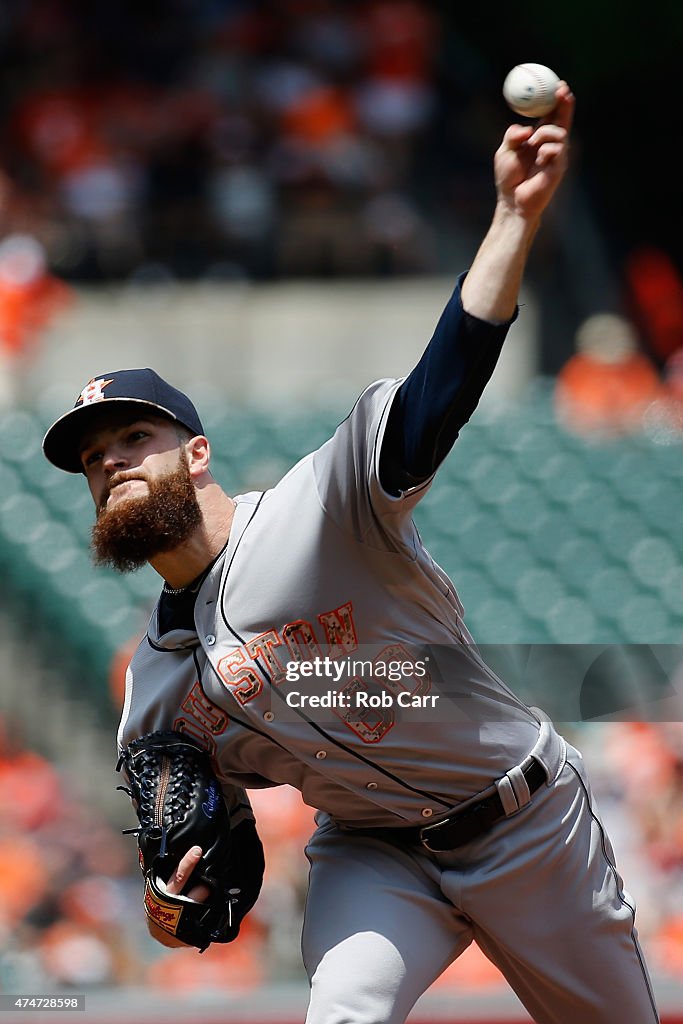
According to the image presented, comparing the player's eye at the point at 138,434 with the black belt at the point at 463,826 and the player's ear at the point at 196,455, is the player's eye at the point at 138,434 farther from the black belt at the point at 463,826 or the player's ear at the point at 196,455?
the black belt at the point at 463,826

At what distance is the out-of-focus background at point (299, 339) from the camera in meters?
3.86

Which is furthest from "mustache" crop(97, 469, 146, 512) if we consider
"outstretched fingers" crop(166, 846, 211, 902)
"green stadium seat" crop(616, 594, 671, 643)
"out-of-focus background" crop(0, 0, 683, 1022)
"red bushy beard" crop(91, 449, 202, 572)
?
"green stadium seat" crop(616, 594, 671, 643)

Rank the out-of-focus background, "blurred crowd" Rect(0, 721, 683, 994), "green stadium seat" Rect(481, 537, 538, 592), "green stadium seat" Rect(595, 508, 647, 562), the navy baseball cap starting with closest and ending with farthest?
the navy baseball cap → "blurred crowd" Rect(0, 721, 683, 994) → the out-of-focus background → "green stadium seat" Rect(481, 537, 538, 592) → "green stadium seat" Rect(595, 508, 647, 562)

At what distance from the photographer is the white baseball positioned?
64.6 inches

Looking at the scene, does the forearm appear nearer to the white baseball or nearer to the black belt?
the white baseball

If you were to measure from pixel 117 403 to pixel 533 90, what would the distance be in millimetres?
800

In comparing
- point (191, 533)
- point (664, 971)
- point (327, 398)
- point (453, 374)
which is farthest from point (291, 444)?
point (453, 374)

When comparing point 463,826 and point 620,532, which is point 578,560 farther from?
point 463,826

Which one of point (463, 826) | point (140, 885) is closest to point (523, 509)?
→ point (140, 885)

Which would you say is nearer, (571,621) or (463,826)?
(463,826)

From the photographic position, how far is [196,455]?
2143 mm

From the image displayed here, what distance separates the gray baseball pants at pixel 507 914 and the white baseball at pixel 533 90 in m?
1.05

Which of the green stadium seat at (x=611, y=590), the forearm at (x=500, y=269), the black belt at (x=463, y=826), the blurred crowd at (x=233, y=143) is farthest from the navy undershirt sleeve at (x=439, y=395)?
the blurred crowd at (x=233, y=143)

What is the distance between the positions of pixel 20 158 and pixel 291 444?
2571 millimetres
